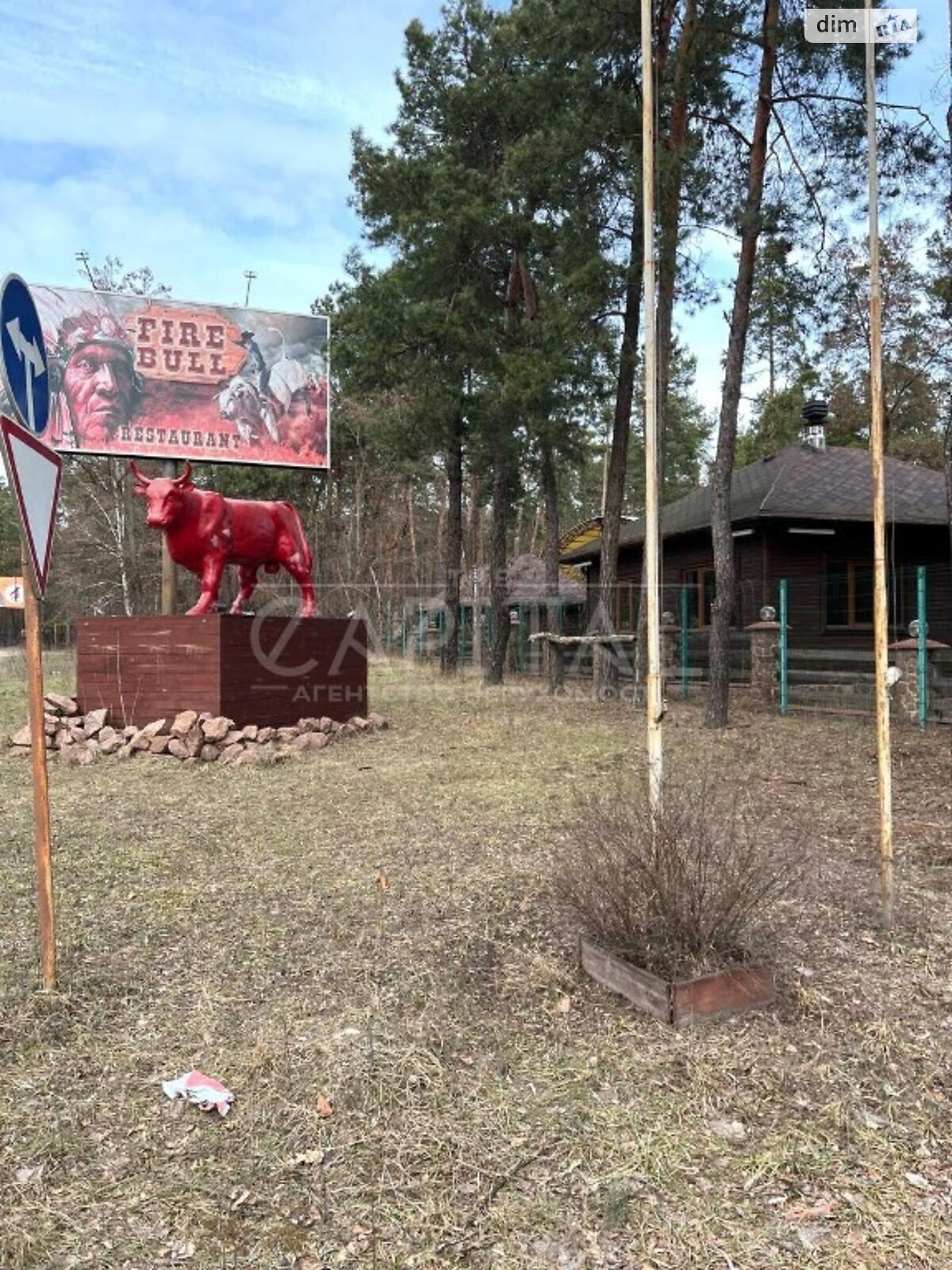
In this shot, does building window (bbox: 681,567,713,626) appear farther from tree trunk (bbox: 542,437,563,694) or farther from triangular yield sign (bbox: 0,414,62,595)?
triangular yield sign (bbox: 0,414,62,595)

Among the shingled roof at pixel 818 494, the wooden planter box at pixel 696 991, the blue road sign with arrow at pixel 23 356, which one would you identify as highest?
the shingled roof at pixel 818 494

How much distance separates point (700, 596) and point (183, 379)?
37.7 feet

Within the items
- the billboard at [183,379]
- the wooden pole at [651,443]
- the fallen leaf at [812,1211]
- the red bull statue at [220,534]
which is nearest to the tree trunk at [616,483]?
the billboard at [183,379]

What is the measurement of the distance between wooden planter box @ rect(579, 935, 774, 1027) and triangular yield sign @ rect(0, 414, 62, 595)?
253cm

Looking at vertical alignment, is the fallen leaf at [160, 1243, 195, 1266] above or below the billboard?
below

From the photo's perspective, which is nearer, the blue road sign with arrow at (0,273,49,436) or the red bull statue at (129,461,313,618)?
the blue road sign with arrow at (0,273,49,436)

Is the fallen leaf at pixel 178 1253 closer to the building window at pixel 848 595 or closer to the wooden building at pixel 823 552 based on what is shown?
the wooden building at pixel 823 552

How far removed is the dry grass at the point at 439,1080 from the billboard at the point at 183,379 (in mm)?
8633

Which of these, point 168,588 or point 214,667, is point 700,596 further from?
point 214,667

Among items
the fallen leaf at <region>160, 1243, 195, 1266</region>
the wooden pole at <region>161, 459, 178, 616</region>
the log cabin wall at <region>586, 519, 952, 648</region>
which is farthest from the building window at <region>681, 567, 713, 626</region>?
the fallen leaf at <region>160, 1243, 195, 1266</region>

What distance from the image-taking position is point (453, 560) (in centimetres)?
2097

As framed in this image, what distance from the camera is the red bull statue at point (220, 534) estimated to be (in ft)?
31.5

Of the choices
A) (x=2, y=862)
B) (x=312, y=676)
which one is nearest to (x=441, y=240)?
(x=312, y=676)

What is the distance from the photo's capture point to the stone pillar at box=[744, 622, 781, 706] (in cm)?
1395
